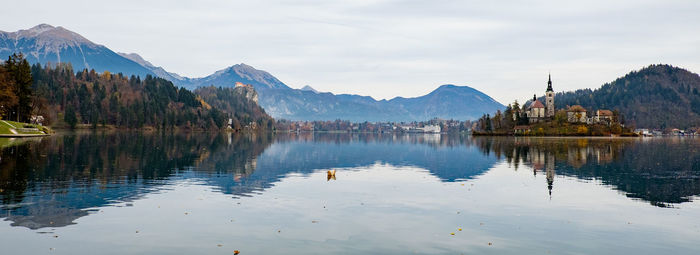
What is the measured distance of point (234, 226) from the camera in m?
22.8

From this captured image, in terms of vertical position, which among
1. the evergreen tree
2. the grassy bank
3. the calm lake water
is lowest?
the calm lake water

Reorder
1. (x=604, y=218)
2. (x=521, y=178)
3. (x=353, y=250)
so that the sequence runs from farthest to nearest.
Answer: (x=521, y=178)
(x=604, y=218)
(x=353, y=250)

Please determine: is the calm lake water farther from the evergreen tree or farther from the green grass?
the evergreen tree

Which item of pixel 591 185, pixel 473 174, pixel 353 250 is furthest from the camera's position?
pixel 473 174

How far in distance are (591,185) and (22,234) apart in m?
40.6

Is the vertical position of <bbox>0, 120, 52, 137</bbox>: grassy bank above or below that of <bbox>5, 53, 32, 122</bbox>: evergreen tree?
below

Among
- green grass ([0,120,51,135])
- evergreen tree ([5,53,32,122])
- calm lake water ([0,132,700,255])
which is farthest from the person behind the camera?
evergreen tree ([5,53,32,122])

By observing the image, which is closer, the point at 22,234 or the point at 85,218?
the point at 22,234

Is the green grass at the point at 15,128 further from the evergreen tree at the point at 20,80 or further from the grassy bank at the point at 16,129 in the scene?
the evergreen tree at the point at 20,80

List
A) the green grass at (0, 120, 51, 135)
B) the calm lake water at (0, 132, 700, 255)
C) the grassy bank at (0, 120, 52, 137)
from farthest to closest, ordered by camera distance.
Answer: the green grass at (0, 120, 51, 135)
the grassy bank at (0, 120, 52, 137)
the calm lake water at (0, 132, 700, 255)

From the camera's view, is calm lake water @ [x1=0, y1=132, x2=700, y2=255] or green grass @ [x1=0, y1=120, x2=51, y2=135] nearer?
calm lake water @ [x1=0, y1=132, x2=700, y2=255]

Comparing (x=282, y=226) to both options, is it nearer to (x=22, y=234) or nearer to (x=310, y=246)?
(x=310, y=246)

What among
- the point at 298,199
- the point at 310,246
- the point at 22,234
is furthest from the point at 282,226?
the point at 22,234

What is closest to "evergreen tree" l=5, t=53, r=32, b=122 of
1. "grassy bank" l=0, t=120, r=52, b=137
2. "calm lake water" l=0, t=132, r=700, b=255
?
"grassy bank" l=0, t=120, r=52, b=137
